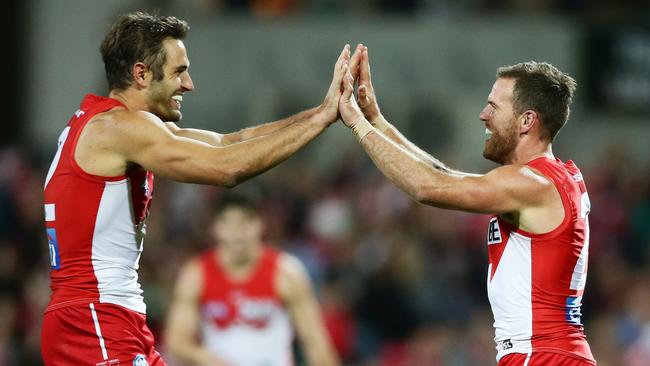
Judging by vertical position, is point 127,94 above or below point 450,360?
above

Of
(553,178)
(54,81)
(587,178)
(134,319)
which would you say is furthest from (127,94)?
(54,81)

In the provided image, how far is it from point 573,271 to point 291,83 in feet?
35.9

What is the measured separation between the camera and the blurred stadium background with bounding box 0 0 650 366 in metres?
11.3

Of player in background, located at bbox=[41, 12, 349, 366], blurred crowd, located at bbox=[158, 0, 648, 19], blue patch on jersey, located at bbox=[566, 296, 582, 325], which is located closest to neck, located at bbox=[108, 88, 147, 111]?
player in background, located at bbox=[41, 12, 349, 366]

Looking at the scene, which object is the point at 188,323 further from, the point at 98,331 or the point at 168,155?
the point at 168,155

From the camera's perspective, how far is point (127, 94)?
5754 millimetres

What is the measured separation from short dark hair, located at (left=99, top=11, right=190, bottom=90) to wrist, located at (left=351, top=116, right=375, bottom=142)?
109cm

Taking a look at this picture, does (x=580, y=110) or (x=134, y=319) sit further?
(x=580, y=110)

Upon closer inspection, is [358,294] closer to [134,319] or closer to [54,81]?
[134,319]

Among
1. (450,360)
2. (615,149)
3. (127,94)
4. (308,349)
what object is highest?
(127,94)

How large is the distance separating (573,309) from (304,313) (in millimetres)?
3122

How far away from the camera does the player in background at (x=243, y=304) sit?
8.38 m

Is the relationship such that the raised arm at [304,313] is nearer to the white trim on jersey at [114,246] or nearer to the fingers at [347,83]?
the fingers at [347,83]

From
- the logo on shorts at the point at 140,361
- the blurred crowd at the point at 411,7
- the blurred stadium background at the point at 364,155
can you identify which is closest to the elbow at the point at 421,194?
the logo on shorts at the point at 140,361
